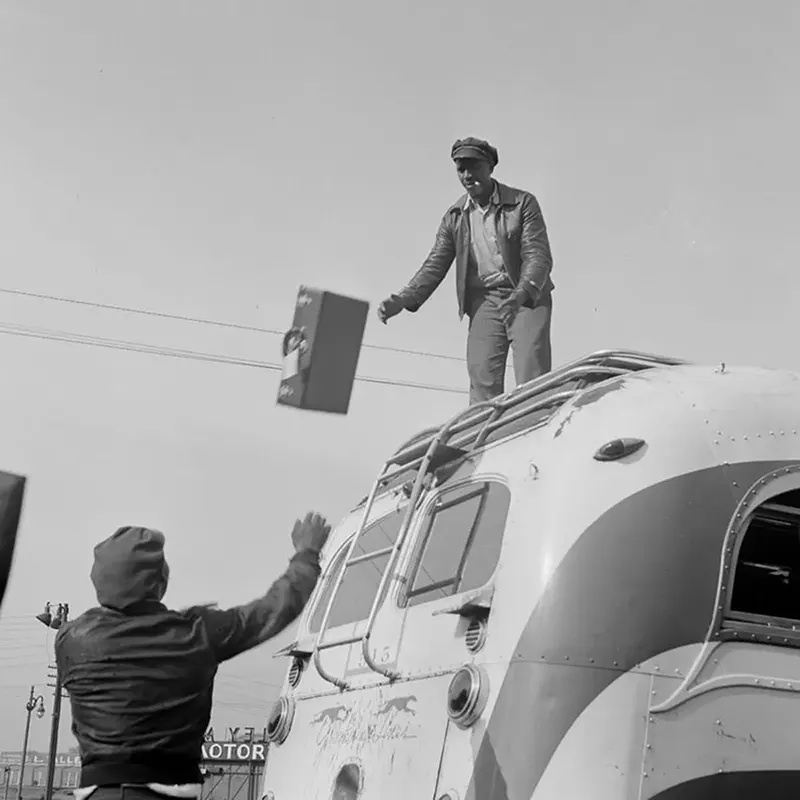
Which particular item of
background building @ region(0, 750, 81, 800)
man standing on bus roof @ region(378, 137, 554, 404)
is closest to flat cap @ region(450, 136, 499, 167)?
man standing on bus roof @ region(378, 137, 554, 404)

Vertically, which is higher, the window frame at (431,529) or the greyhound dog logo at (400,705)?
the window frame at (431,529)

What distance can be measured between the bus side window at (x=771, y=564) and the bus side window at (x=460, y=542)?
98 centimetres

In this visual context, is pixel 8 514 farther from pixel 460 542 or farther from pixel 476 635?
pixel 460 542

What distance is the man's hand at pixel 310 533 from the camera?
4.08 metres

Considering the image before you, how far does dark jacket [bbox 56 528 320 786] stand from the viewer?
11.6 ft

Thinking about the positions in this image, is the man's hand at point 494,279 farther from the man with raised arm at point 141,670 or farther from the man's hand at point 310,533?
the man with raised arm at point 141,670

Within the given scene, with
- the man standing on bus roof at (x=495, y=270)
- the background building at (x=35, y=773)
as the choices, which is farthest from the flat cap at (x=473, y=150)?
the background building at (x=35, y=773)

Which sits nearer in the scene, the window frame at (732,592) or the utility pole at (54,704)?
the window frame at (732,592)

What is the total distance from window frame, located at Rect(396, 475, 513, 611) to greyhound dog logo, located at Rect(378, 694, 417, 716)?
0.43 metres

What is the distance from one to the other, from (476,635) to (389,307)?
11.8 feet

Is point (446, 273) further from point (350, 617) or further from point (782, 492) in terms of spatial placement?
point (782, 492)

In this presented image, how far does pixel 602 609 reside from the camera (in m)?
4.29

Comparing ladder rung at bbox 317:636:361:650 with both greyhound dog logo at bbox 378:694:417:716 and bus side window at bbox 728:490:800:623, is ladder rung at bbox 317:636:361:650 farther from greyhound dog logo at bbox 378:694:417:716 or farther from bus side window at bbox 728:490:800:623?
bus side window at bbox 728:490:800:623

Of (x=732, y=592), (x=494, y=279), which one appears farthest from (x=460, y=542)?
(x=494, y=279)
